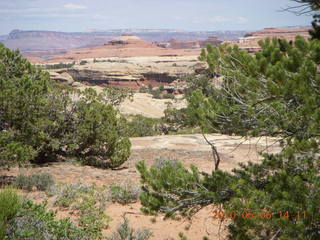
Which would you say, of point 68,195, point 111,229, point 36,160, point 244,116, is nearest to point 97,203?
point 68,195

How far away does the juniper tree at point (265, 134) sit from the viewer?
3584 millimetres

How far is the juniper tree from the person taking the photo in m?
3.58

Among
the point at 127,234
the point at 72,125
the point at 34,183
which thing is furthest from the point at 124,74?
the point at 127,234

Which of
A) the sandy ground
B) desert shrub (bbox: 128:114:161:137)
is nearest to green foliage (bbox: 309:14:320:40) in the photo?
the sandy ground

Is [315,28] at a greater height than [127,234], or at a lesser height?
greater

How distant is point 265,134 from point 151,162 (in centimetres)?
849

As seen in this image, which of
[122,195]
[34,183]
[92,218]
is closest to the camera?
[92,218]

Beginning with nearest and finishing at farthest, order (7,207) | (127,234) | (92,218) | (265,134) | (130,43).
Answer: (7,207) → (265,134) → (127,234) → (92,218) → (130,43)

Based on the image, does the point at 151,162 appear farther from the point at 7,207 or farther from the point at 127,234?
the point at 7,207

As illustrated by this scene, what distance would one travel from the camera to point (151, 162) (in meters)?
12.7

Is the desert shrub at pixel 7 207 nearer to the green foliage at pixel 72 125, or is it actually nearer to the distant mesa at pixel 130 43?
the green foliage at pixel 72 125

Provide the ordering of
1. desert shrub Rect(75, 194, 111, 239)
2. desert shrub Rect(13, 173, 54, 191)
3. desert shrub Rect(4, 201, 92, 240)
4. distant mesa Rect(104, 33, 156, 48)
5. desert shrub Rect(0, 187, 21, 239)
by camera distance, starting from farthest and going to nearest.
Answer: distant mesa Rect(104, 33, 156, 48) → desert shrub Rect(13, 173, 54, 191) → desert shrub Rect(75, 194, 111, 239) → desert shrub Rect(4, 201, 92, 240) → desert shrub Rect(0, 187, 21, 239)

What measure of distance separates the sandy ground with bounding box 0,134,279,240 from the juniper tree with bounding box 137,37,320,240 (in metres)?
0.41
